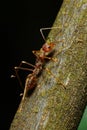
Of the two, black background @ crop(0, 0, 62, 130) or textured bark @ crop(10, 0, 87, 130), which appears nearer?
textured bark @ crop(10, 0, 87, 130)

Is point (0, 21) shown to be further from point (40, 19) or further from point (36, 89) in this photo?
point (36, 89)

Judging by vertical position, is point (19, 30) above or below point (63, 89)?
below

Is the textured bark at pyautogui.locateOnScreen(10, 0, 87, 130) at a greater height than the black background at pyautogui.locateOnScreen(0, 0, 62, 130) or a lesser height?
greater

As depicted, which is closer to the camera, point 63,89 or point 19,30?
point 63,89
